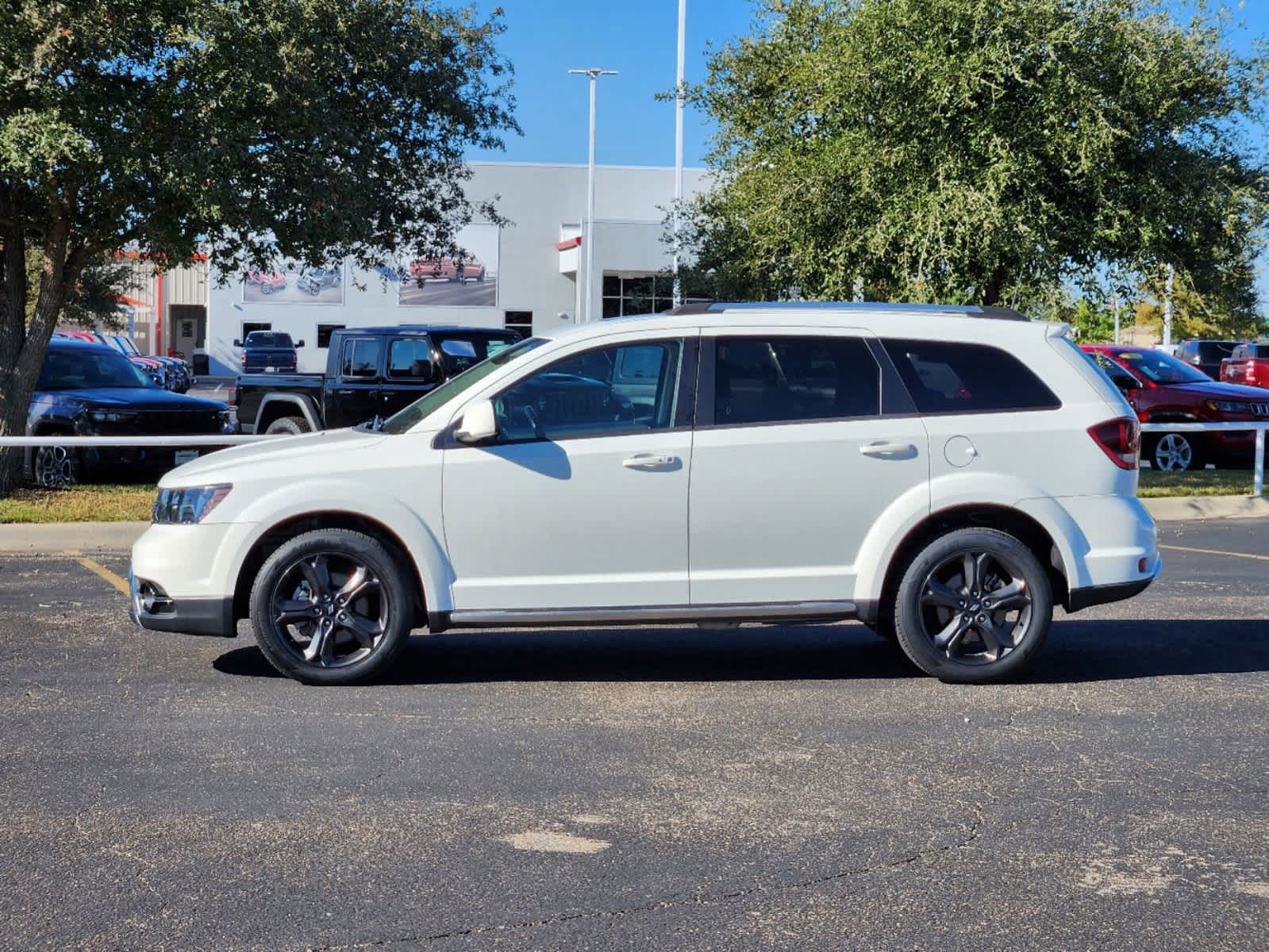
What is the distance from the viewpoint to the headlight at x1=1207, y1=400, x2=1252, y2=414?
19.5 meters

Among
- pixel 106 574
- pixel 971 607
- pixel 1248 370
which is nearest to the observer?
pixel 971 607

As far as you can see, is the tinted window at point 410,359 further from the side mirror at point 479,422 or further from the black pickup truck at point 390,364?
the side mirror at point 479,422

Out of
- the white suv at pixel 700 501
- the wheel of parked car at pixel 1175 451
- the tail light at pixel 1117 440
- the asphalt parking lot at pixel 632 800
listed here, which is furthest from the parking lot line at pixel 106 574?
the wheel of parked car at pixel 1175 451

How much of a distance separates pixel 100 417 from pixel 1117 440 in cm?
1226

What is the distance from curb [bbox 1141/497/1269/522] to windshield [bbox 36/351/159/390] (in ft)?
38.7

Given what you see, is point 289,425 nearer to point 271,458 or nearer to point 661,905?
point 271,458

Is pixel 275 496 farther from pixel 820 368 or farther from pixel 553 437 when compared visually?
pixel 820 368

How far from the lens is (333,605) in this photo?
22.6 feet

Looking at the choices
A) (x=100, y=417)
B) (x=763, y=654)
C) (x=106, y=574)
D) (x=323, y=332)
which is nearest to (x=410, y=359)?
(x=100, y=417)

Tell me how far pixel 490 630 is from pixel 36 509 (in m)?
6.92

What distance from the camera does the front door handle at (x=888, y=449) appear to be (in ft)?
23.0

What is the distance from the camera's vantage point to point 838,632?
8750 mm

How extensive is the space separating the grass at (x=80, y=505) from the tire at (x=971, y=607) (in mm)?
8296

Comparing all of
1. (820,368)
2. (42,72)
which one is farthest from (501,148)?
(820,368)
